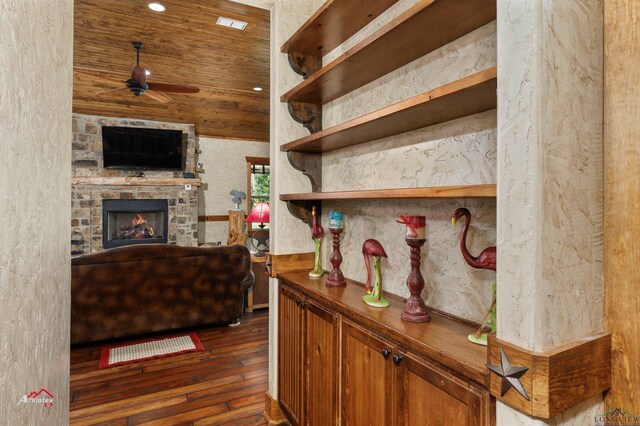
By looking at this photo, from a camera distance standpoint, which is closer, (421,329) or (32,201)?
(32,201)

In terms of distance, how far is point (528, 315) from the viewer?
79 centimetres

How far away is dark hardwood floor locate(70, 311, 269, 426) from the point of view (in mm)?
2266

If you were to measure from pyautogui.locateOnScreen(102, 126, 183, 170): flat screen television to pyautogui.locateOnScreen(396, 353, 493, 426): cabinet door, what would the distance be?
655 cm

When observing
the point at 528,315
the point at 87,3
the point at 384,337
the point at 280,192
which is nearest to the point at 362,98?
the point at 280,192

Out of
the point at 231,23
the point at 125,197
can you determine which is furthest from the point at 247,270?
the point at 125,197

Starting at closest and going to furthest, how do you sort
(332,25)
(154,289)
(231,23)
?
(332,25) → (154,289) → (231,23)

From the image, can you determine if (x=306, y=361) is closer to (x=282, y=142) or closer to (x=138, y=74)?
(x=282, y=142)

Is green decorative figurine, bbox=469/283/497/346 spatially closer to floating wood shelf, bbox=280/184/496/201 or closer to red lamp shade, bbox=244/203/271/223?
floating wood shelf, bbox=280/184/496/201

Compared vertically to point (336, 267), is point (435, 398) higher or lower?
lower

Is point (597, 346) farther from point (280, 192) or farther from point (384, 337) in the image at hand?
point (280, 192)

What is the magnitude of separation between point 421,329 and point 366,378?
0.31m

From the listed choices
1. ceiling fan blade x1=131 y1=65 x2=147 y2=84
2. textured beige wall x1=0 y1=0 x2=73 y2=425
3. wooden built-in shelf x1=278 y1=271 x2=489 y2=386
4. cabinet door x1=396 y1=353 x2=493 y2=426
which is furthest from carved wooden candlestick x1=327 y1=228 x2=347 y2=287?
ceiling fan blade x1=131 y1=65 x2=147 y2=84

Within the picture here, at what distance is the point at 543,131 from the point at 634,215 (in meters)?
0.30

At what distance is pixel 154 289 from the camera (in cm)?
344
